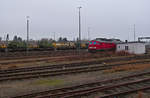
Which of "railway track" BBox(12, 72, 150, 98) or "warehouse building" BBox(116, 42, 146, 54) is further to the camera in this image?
"warehouse building" BBox(116, 42, 146, 54)

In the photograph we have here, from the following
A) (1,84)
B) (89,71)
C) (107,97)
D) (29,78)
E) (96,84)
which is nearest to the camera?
(107,97)

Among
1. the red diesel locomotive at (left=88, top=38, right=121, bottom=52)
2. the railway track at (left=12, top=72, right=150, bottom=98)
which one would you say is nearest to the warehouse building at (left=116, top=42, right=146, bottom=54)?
the red diesel locomotive at (left=88, top=38, right=121, bottom=52)

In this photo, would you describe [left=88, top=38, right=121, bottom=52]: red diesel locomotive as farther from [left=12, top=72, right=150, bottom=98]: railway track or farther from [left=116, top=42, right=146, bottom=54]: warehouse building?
[left=12, top=72, right=150, bottom=98]: railway track

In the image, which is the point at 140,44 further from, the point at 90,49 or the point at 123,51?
the point at 90,49

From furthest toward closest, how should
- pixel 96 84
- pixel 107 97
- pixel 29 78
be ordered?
pixel 29 78, pixel 96 84, pixel 107 97

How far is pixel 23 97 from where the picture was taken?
6.27 m

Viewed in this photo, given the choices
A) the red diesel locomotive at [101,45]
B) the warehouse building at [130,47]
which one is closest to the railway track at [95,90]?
the red diesel locomotive at [101,45]

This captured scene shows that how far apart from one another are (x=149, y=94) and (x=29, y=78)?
718cm

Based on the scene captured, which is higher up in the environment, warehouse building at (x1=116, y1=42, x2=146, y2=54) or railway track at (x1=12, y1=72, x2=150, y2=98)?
warehouse building at (x1=116, y1=42, x2=146, y2=54)

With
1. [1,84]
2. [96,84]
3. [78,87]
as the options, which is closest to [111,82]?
[96,84]

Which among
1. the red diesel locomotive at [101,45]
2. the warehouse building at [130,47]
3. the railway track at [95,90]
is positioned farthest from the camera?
the warehouse building at [130,47]

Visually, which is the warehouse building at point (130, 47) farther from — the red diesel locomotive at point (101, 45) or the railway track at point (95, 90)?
the railway track at point (95, 90)

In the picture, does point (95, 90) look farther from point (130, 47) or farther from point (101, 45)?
point (130, 47)

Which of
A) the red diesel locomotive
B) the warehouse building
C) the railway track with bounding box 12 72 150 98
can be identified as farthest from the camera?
the warehouse building
